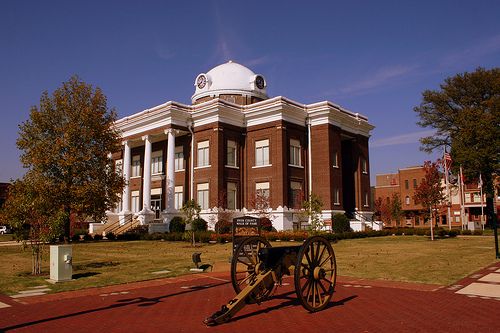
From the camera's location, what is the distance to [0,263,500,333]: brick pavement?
7.94 m

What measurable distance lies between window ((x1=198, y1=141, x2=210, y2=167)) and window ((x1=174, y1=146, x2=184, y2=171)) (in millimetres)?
2621

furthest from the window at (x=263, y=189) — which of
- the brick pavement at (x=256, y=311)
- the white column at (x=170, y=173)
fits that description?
the brick pavement at (x=256, y=311)

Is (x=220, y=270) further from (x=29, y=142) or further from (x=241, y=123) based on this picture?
(x=241, y=123)

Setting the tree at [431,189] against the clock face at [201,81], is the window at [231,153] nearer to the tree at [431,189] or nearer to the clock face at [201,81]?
the clock face at [201,81]

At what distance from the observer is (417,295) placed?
35.4 feet

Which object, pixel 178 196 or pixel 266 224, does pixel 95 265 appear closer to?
pixel 266 224

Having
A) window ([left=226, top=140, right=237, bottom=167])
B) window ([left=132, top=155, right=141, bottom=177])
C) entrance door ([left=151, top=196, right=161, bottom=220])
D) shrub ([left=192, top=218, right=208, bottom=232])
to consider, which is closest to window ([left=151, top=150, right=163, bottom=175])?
window ([left=132, top=155, right=141, bottom=177])

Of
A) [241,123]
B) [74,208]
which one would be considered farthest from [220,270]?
[241,123]

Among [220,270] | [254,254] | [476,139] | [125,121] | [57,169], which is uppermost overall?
[125,121]

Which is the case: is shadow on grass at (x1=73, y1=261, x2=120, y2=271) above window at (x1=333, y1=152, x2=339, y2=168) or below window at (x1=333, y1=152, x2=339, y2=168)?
below

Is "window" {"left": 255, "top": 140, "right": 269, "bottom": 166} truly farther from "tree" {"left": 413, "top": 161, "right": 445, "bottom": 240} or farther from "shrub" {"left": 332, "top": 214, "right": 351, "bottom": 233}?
"tree" {"left": 413, "top": 161, "right": 445, "bottom": 240}

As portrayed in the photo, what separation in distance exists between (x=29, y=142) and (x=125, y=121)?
46.3 feet

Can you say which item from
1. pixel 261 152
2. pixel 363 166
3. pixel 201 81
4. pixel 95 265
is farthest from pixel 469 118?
pixel 95 265

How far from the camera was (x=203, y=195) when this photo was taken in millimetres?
38656
